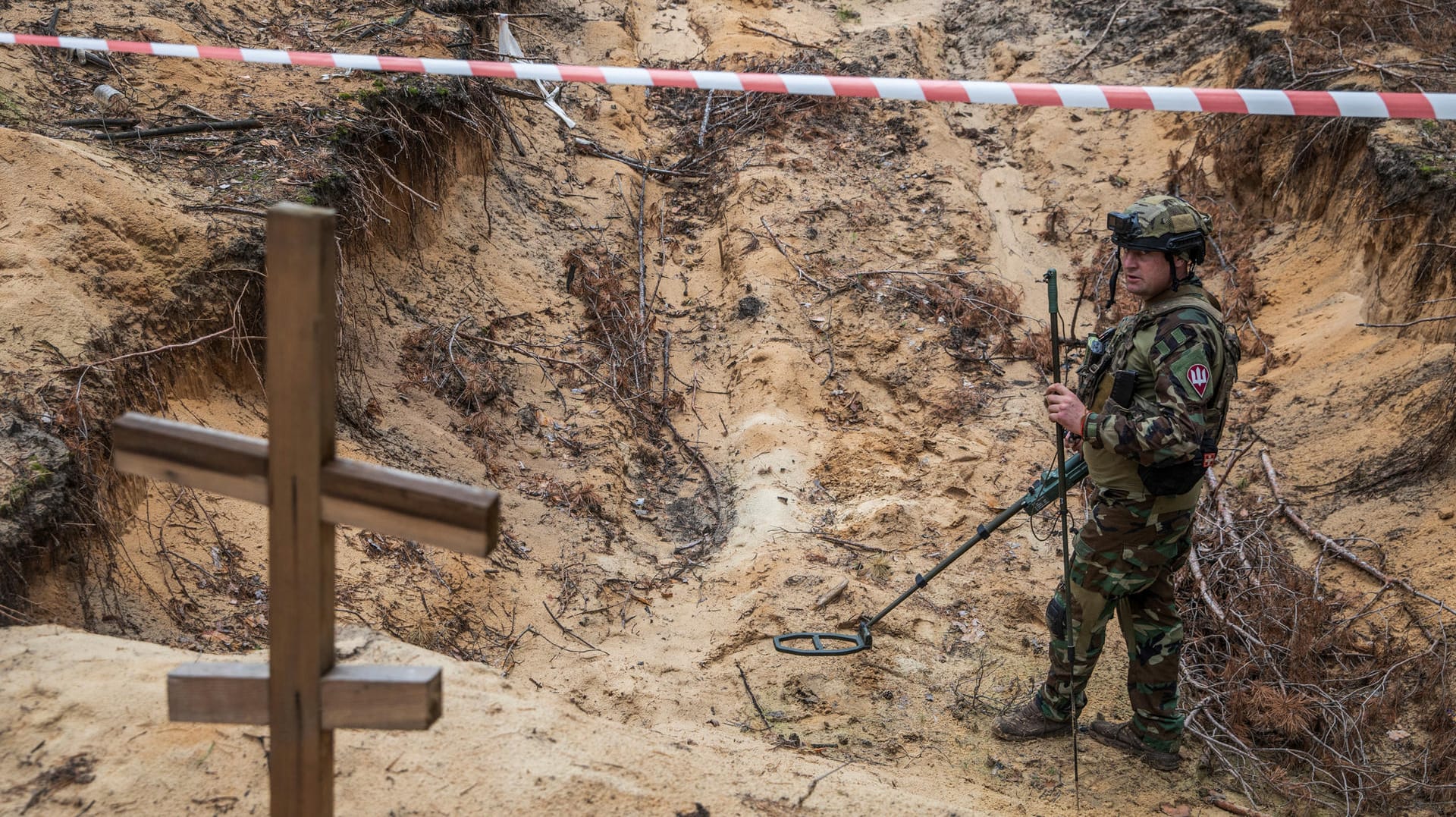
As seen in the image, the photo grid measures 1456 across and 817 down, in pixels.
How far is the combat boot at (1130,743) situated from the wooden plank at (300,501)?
3.27m

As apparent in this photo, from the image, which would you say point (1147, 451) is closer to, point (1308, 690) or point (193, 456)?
point (1308, 690)

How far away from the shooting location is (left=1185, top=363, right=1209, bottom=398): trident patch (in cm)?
344

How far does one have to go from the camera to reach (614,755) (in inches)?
118

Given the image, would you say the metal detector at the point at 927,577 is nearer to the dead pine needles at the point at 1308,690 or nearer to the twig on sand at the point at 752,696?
the twig on sand at the point at 752,696

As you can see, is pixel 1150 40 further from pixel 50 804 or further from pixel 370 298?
pixel 50 804

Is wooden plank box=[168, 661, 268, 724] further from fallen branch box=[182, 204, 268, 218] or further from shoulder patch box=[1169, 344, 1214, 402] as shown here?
fallen branch box=[182, 204, 268, 218]

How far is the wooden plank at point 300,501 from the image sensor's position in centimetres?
179

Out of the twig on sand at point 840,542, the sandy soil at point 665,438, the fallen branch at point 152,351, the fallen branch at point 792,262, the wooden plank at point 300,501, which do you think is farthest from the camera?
the fallen branch at point 792,262

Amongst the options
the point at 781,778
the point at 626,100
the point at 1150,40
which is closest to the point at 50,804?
the point at 781,778

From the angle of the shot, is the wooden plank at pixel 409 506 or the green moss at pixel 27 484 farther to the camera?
the green moss at pixel 27 484

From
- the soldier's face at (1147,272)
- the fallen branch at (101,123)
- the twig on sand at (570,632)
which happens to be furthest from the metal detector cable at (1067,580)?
the fallen branch at (101,123)

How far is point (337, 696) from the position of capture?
1947 mm

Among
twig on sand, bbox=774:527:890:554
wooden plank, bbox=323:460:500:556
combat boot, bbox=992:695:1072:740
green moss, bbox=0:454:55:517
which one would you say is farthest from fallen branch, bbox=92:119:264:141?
combat boot, bbox=992:695:1072:740

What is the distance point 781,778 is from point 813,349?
436 cm
